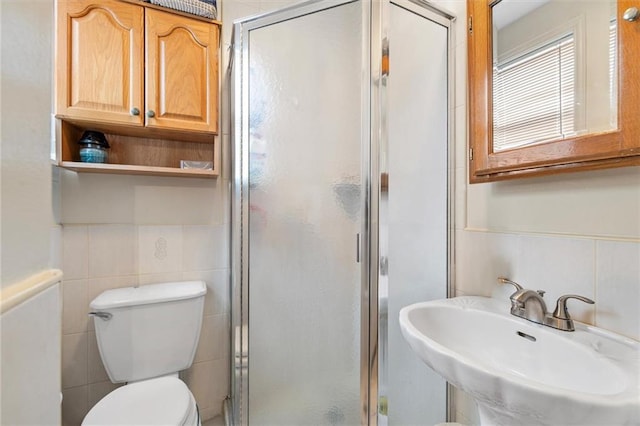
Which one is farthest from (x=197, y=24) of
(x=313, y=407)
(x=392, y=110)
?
(x=313, y=407)

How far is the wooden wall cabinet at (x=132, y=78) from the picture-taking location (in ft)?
3.96

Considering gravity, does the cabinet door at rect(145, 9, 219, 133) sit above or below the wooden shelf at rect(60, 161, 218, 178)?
A: above

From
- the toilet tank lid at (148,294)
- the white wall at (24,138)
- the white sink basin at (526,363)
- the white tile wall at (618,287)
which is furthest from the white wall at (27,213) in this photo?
the white tile wall at (618,287)

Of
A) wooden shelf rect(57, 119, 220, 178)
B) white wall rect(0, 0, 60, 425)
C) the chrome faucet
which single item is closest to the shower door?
wooden shelf rect(57, 119, 220, 178)

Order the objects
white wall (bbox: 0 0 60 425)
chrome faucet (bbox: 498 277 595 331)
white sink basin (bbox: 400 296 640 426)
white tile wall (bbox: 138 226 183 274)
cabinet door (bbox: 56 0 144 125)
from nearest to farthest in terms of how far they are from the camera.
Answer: white wall (bbox: 0 0 60 425) → white sink basin (bbox: 400 296 640 426) → chrome faucet (bbox: 498 277 595 331) → cabinet door (bbox: 56 0 144 125) → white tile wall (bbox: 138 226 183 274)

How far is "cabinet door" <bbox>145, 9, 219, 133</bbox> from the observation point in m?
1.32

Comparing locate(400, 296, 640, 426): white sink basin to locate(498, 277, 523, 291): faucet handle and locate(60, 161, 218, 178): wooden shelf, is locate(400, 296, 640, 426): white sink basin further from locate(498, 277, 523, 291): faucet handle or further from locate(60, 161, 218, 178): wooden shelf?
locate(60, 161, 218, 178): wooden shelf

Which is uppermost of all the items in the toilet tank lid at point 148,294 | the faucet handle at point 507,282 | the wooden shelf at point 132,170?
the wooden shelf at point 132,170

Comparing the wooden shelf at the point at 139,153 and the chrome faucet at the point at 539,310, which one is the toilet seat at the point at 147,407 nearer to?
the wooden shelf at the point at 139,153

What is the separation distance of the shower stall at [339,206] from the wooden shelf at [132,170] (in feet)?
0.90

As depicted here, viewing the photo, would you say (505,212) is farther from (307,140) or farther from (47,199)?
(47,199)

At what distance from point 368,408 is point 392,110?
1078 millimetres

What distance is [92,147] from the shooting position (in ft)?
4.32

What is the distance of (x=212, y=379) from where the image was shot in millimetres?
1621
